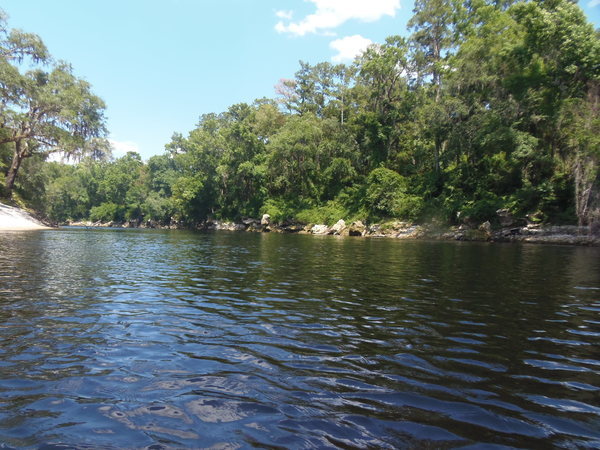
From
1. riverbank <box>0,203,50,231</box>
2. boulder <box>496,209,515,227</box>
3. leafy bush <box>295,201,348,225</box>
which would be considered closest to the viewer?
boulder <box>496,209,515,227</box>

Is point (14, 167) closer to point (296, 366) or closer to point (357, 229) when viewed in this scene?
point (357, 229)

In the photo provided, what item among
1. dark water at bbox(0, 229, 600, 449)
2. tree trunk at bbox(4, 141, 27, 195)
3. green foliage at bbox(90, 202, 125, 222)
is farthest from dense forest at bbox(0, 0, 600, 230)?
green foliage at bbox(90, 202, 125, 222)

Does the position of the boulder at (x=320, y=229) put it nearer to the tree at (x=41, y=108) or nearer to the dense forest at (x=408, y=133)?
the dense forest at (x=408, y=133)

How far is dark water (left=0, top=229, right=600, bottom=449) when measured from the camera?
3385 millimetres

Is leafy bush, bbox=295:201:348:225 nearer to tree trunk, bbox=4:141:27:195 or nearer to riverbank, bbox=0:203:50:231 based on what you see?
riverbank, bbox=0:203:50:231

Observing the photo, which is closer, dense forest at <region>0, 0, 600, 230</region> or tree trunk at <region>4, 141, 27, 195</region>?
dense forest at <region>0, 0, 600, 230</region>

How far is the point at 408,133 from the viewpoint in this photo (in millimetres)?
56125

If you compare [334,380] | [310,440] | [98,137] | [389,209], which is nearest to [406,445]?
[310,440]

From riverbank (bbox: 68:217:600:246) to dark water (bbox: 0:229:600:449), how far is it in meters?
24.9

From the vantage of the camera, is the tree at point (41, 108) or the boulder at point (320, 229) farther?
the boulder at point (320, 229)

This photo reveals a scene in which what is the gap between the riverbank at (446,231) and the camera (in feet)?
99.6

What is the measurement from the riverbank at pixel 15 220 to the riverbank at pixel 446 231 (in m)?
32.7

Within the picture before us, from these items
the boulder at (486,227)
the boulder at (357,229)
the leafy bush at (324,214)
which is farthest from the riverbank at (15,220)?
the boulder at (486,227)

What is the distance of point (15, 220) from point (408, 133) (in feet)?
184
